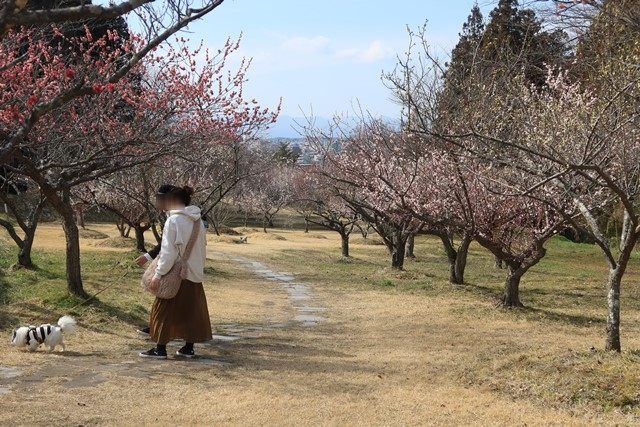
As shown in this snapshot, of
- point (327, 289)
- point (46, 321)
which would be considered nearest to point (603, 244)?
point (46, 321)

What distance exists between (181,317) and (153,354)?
534mm

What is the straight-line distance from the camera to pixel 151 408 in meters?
5.16

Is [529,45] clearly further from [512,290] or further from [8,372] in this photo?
[8,372]

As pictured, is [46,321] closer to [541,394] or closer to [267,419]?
[267,419]

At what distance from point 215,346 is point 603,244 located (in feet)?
14.2

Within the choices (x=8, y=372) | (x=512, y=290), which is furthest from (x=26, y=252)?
(x=512, y=290)

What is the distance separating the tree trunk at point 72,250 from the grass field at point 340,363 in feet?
0.76

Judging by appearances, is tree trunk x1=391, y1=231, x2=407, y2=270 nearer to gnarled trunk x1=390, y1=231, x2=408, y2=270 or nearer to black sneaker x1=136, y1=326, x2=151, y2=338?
gnarled trunk x1=390, y1=231, x2=408, y2=270

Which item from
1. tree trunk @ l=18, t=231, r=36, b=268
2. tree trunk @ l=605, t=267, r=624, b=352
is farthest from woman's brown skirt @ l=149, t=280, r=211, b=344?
tree trunk @ l=18, t=231, r=36, b=268

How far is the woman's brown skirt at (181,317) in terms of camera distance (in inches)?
274

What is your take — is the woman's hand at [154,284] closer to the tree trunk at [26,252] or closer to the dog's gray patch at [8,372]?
the dog's gray patch at [8,372]

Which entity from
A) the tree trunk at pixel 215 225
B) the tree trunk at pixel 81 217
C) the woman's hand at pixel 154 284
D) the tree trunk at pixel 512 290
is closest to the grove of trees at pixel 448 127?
the tree trunk at pixel 512 290

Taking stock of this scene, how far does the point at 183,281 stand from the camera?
6.99 metres

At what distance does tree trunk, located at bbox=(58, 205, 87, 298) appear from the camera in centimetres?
992
